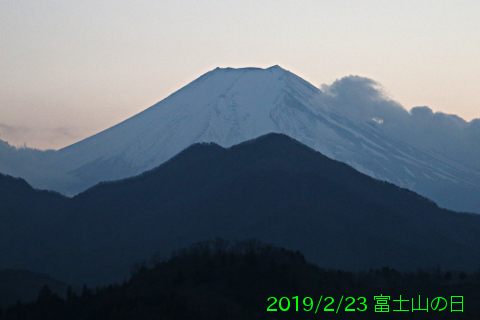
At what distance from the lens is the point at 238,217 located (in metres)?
134

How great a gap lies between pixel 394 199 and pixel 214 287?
77.4 m

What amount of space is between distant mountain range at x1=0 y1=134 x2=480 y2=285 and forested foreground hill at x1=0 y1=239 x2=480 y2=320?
31630 millimetres

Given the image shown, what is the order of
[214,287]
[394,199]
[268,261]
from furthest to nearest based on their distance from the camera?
[394,199] → [268,261] → [214,287]

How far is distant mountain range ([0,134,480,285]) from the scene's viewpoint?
123438mm

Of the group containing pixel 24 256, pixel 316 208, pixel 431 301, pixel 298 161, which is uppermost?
pixel 298 161

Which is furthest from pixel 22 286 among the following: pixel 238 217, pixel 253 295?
pixel 238 217

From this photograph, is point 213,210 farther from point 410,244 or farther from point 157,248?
point 410,244

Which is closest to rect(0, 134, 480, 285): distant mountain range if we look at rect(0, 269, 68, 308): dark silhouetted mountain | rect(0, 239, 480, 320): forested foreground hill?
rect(0, 269, 68, 308): dark silhouetted mountain

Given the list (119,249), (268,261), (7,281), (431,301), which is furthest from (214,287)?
(119,249)

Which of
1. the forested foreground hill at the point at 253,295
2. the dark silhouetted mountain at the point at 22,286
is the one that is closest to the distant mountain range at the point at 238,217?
the dark silhouetted mountain at the point at 22,286

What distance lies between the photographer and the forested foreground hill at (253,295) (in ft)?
230

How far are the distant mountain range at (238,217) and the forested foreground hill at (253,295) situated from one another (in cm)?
3163

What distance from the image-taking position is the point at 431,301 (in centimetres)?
7631

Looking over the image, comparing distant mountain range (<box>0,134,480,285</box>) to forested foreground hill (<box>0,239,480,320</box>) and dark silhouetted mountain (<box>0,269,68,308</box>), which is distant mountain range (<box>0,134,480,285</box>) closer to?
dark silhouetted mountain (<box>0,269,68,308</box>)
